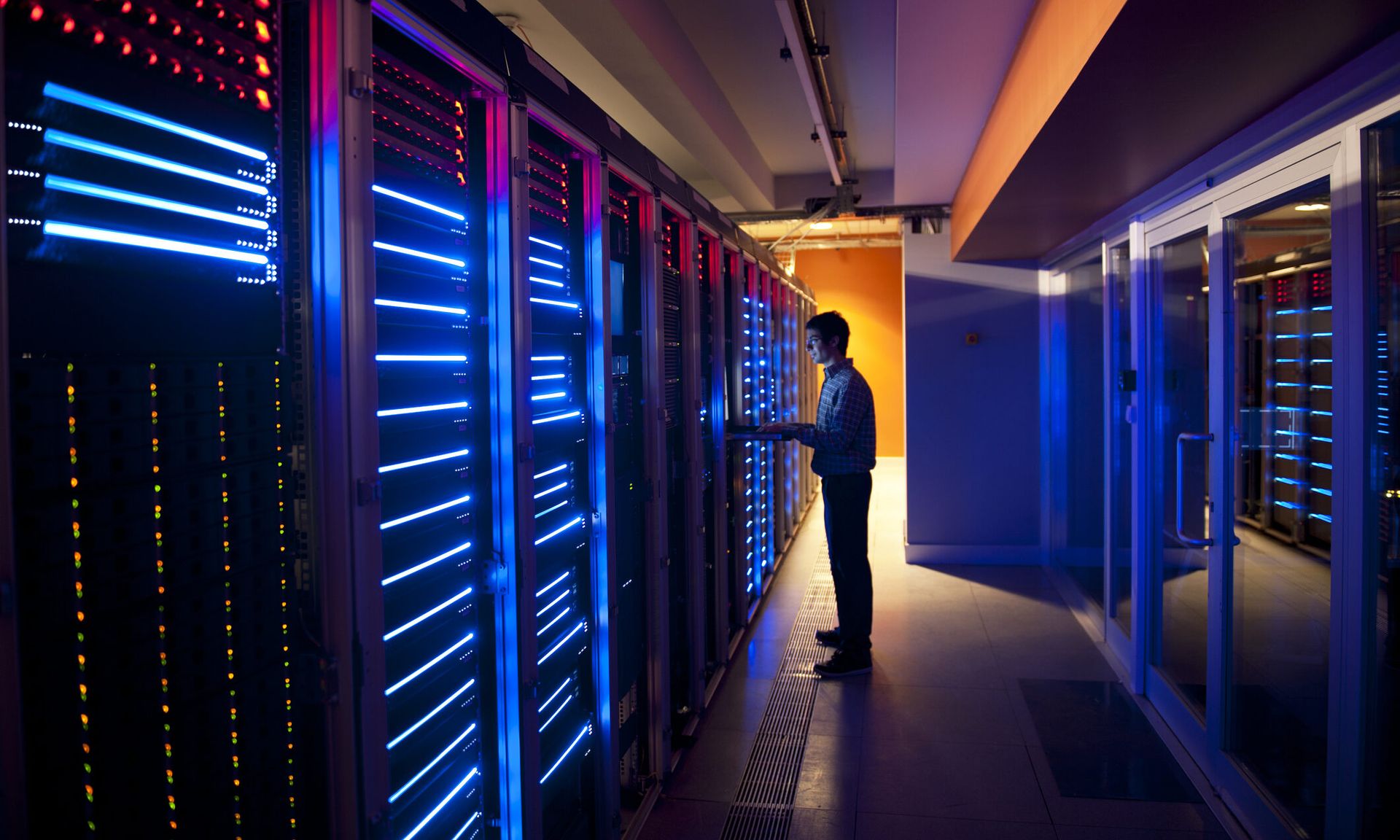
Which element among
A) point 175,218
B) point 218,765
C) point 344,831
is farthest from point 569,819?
point 175,218

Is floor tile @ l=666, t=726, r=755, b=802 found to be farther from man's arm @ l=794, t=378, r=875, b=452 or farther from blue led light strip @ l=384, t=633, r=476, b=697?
blue led light strip @ l=384, t=633, r=476, b=697

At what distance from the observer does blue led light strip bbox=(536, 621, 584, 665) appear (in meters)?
2.07

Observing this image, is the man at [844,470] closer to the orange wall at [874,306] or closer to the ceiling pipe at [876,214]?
the ceiling pipe at [876,214]

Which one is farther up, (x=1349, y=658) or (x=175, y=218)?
(x=175, y=218)

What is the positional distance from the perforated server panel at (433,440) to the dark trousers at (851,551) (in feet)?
8.62

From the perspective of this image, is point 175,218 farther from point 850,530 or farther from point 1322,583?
point 850,530

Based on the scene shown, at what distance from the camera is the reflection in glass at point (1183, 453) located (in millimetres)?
3400

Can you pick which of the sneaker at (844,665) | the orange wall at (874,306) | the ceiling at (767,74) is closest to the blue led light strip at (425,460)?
the ceiling at (767,74)

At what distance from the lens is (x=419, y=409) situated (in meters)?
1.55

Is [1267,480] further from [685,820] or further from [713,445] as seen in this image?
[685,820]

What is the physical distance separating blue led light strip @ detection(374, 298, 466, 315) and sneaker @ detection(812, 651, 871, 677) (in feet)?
10.4

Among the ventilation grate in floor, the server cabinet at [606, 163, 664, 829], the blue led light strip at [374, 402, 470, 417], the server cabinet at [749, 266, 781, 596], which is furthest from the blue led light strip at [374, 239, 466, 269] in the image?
the server cabinet at [749, 266, 781, 596]

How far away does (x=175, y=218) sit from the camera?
974 mm

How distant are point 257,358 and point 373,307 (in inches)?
8.1
